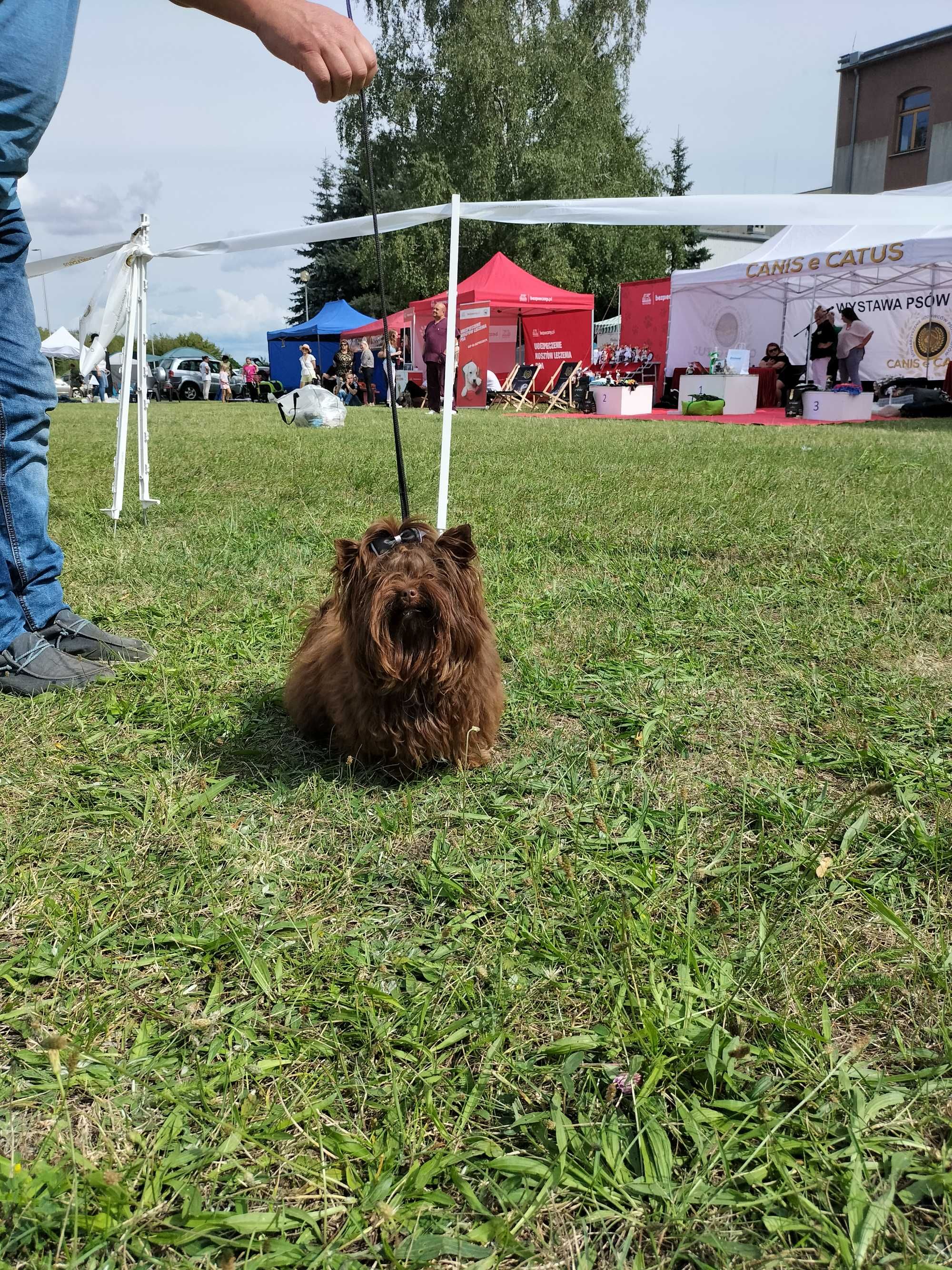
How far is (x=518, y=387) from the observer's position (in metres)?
25.7

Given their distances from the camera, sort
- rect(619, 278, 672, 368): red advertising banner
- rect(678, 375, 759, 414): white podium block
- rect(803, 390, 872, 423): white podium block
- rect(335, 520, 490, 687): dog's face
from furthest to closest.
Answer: rect(619, 278, 672, 368): red advertising banner, rect(678, 375, 759, 414): white podium block, rect(803, 390, 872, 423): white podium block, rect(335, 520, 490, 687): dog's face

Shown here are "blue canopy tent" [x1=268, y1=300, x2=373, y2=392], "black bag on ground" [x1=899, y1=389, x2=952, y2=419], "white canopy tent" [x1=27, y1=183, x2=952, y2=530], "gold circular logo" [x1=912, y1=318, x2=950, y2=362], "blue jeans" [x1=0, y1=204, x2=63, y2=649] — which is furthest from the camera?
"blue canopy tent" [x1=268, y1=300, x2=373, y2=392]

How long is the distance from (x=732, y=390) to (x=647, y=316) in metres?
7.68

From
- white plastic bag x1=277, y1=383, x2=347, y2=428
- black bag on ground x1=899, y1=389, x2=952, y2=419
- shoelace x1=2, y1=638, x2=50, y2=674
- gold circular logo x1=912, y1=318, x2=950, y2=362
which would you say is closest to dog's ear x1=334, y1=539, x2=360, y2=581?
shoelace x1=2, y1=638, x2=50, y2=674

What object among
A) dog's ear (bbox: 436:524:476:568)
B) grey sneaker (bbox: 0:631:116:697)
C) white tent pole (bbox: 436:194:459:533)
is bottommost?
grey sneaker (bbox: 0:631:116:697)

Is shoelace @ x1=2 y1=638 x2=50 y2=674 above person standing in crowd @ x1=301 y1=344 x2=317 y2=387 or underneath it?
underneath

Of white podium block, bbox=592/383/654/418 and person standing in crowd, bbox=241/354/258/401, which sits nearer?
white podium block, bbox=592/383/654/418

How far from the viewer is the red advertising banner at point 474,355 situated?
80.3 feet

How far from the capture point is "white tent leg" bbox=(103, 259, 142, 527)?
6.62 meters

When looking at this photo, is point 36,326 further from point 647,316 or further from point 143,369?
point 647,316

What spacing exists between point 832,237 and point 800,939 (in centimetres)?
2000

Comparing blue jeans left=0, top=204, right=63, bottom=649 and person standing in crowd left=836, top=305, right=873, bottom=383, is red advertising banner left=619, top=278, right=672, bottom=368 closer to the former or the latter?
person standing in crowd left=836, top=305, right=873, bottom=383

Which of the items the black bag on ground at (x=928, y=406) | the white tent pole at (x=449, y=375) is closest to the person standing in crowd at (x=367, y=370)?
the black bag on ground at (x=928, y=406)

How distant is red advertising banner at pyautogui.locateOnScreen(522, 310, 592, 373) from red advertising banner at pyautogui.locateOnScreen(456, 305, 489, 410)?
1.63 metres
